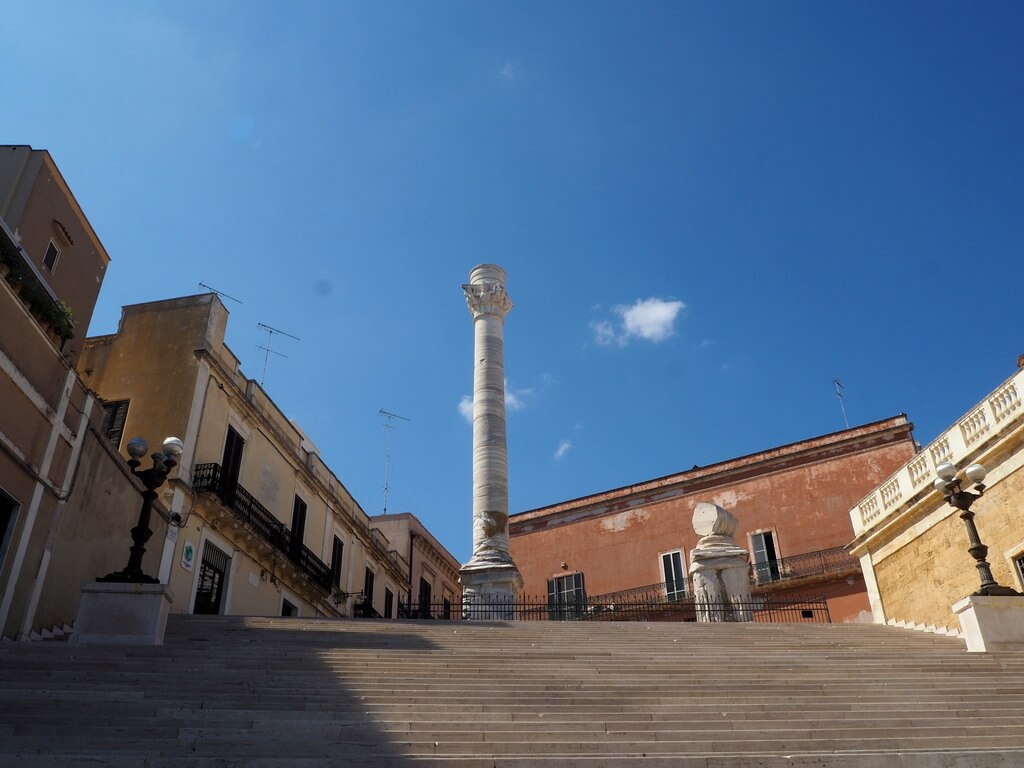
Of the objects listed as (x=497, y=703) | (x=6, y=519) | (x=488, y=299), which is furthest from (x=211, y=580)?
(x=497, y=703)

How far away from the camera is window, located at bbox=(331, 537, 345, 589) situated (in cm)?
2631

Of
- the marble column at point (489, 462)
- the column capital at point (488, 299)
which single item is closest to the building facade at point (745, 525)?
the marble column at point (489, 462)

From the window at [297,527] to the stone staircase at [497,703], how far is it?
10825mm

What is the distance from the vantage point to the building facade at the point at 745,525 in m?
27.1

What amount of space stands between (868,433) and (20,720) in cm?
2544

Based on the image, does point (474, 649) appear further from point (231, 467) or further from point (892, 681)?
point (231, 467)

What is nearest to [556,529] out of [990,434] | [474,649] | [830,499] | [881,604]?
[830,499]

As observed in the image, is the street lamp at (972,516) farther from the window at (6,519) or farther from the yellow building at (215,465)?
the yellow building at (215,465)

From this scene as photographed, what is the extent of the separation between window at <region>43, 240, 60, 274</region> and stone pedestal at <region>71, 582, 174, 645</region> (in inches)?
295

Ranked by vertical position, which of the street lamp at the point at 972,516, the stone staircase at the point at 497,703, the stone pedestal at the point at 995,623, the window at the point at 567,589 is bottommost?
the stone staircase at the point at 497,703

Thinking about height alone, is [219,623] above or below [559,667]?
above

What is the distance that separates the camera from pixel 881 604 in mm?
17609

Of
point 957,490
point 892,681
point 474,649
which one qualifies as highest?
point 957,490

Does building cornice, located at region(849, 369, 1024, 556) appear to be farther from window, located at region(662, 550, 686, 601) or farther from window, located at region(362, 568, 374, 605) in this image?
window, located at region(362, 568, 374, 605)
